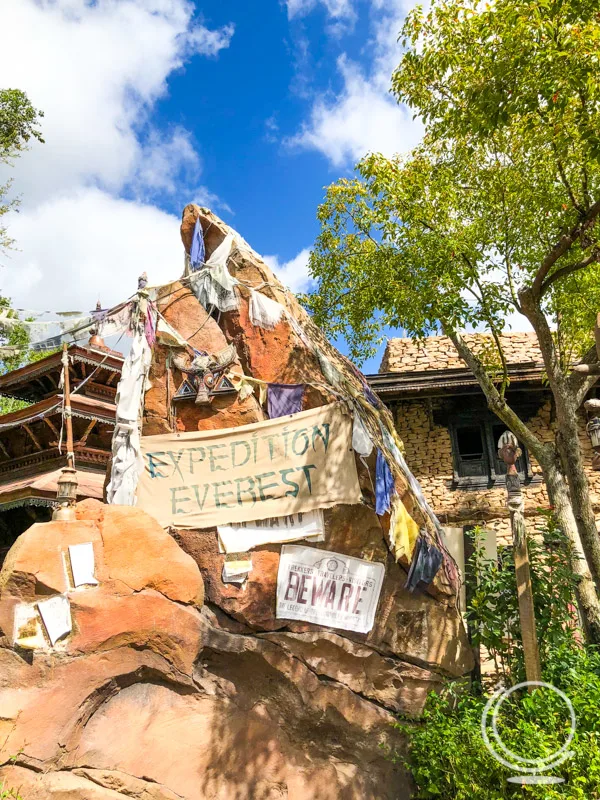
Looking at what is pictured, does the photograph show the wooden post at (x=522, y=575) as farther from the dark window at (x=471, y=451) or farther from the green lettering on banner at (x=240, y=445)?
the dark window at (x=471, y=451)

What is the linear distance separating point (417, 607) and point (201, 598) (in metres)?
2.54

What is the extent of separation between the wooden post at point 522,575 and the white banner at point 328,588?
59.3 inches

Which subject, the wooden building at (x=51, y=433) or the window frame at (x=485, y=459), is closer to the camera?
the wooden building at (x=51, y=433)

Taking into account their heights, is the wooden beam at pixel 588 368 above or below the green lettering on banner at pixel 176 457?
above

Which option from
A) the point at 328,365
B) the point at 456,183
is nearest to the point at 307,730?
the point at 328,365

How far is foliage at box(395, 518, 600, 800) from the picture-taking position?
6180mm

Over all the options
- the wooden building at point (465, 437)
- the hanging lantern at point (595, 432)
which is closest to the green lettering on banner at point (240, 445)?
the hanging lantern at point (595, 432)

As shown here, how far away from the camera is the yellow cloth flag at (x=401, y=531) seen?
304 inches

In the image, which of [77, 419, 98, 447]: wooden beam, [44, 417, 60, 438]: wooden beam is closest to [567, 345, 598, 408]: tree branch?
[77, 419, 98, 447]: wooden beam

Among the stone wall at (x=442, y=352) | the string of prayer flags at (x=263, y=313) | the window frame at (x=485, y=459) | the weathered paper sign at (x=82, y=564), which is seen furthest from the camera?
the stone wall at (x=442, y=352)

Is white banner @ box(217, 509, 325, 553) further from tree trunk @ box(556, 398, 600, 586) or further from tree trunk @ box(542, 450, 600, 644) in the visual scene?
tree trunk @ box(556, 398, 600, 586)

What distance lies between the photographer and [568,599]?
25.7ft

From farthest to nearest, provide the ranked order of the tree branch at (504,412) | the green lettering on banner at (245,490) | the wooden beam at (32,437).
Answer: the wooden beam at (32,437), the tree branch at (504,412), the green lettering on banner at (245,490)

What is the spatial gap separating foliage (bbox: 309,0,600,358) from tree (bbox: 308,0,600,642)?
2 centimetres
